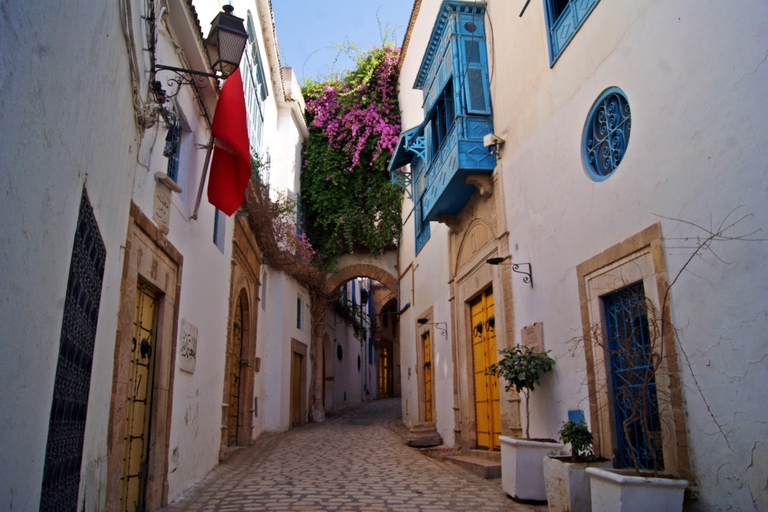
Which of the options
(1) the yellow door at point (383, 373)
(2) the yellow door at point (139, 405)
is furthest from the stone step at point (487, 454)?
(1) the yellow door at point (383, 373)

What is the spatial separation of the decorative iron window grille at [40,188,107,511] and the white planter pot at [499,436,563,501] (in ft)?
12.2

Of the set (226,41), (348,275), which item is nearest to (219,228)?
(226,41)

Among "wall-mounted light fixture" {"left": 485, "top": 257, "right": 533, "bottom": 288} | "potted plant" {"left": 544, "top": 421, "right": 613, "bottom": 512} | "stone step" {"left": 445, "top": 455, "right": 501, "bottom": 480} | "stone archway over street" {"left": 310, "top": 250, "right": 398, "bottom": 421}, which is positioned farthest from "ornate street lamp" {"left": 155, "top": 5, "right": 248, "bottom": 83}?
"stone archway over street" {"left": 310, "top": 250, "right": 398, "bottom": 421}

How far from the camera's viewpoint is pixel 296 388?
14.9m

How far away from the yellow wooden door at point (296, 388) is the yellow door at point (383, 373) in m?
16.0

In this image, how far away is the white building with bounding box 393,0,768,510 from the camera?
11.3ft

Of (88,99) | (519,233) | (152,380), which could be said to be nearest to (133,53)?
(88,99)

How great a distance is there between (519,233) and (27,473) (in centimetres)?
584

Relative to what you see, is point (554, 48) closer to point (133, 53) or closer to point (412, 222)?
point (133, 53)

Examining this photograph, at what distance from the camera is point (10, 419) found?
183 centimetres

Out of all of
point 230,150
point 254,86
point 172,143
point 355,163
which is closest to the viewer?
point 172,143

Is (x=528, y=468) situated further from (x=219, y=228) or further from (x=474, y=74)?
(x=474, y=74)

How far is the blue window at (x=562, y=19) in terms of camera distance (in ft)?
18.0

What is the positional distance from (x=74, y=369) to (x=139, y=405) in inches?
95.4
